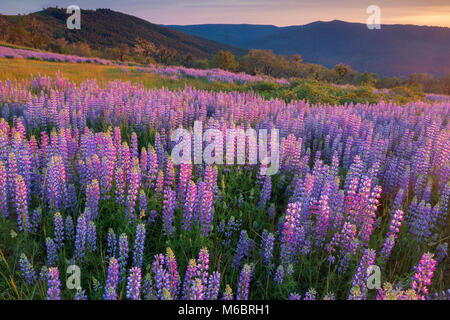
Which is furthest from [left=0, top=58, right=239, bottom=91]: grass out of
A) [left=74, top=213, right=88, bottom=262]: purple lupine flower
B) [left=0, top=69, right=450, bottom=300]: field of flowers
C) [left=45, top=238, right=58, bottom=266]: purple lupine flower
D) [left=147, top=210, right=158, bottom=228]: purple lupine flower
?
[left=45, top=238, right=58, bottom=266]: purple lupine flower

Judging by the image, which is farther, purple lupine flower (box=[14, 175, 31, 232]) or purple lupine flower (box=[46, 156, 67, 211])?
purple lupine flower (box=[46, 156, 67, 211])

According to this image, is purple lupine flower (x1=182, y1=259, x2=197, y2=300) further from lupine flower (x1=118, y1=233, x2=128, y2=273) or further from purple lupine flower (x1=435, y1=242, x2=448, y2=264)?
purple lupine flower (x1=435, y1=242, x2=448, y2=264)

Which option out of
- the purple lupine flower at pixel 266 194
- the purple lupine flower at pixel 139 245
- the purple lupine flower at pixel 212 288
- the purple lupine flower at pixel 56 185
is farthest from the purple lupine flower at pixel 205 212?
the purple lupine flower at pixel 56 185

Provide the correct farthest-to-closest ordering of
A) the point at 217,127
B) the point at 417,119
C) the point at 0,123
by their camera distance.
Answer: the point at 417,119 < the point at 217,127 < the point at 0,123

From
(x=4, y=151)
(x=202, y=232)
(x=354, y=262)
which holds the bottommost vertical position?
(x=354, y=262)

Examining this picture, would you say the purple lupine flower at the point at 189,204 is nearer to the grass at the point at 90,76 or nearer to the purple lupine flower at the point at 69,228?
the purple lupine flower at the point at 69,228

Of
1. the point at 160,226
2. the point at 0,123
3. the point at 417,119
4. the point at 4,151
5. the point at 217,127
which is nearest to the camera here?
the point at 160,226

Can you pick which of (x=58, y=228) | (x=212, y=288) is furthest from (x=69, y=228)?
(x=212, y=288)

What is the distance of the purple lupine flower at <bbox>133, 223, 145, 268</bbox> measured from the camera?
287 centimetres

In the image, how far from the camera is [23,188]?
334cm
